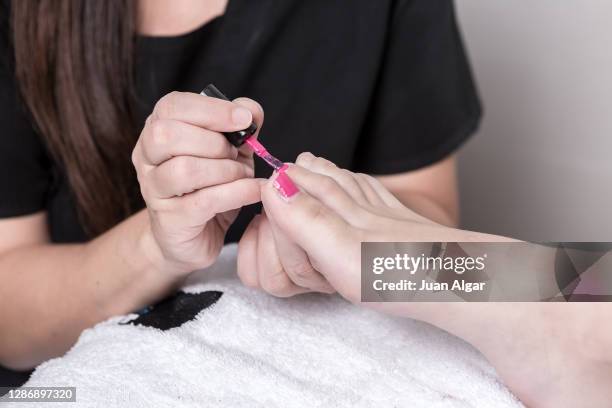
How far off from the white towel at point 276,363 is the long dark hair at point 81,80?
0.23 metres

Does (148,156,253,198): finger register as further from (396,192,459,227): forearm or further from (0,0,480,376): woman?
(396,192,459,227): forearm

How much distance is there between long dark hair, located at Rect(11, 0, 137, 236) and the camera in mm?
848

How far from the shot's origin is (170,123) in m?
0.61

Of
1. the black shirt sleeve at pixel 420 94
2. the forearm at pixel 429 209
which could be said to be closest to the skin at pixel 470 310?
the forearm at pixel 429 209

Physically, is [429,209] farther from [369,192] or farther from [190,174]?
[190,174]

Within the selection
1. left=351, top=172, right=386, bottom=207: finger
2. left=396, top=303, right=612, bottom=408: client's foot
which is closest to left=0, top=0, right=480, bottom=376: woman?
left=351, top=172, right=386, bottom=207: finger

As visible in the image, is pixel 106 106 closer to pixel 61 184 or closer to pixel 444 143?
pixel 61 184

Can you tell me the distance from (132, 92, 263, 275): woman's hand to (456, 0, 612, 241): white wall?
74 centimetres

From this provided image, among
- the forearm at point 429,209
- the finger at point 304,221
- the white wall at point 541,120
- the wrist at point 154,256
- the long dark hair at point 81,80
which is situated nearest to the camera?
the finger at point 304,221

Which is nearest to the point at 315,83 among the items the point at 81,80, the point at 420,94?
the point at 420,94

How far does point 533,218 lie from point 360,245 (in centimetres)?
78

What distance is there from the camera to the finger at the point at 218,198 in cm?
62

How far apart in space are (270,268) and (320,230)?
3.4 inches

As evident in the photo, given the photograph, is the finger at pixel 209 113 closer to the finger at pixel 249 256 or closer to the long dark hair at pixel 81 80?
the finger at pixel 249 256
